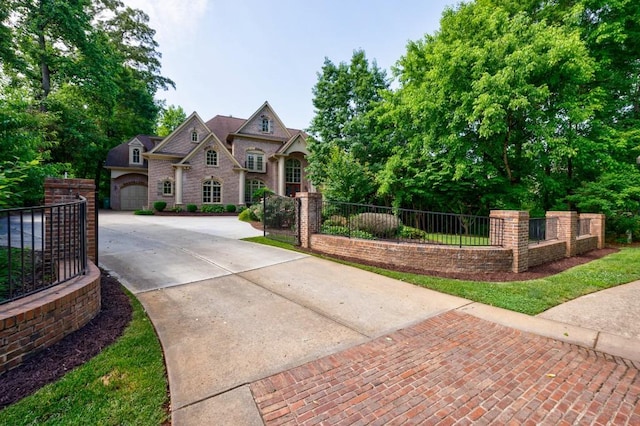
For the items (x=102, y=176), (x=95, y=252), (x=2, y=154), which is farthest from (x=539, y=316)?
(x=102, y=176)

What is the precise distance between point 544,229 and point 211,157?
2210cm

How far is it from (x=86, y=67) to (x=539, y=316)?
82.6ft

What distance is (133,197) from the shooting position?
2583 centimetres

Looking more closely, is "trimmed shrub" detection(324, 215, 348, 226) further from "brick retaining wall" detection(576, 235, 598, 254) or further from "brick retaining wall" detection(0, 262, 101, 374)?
"brick retaining wall" detection(576, 235, 598, 254)

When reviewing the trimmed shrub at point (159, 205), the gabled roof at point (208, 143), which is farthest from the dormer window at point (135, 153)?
the trimmed shrub at point (159, 205)

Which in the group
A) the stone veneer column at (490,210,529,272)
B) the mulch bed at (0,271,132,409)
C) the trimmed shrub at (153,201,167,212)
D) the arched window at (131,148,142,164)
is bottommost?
the mulch bed at (0,271,132,409)

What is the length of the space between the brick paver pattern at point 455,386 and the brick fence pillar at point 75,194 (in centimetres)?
461

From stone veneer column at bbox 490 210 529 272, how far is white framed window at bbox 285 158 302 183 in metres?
21.3

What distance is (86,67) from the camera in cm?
1808

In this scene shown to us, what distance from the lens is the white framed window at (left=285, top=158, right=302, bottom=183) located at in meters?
26.7

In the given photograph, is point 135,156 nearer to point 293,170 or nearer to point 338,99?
point 293,170

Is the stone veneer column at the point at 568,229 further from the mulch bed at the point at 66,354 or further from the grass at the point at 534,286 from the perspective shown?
the mulch bed at the point at 66,354

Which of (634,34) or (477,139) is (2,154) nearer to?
(477,139)

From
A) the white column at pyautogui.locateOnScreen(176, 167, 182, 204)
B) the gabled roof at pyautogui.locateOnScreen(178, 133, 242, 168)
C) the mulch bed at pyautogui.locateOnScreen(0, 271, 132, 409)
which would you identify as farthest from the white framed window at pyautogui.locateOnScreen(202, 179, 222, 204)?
the mulch bed at pyautogui.locateOnScreen(0, 271, 132, 409)
